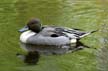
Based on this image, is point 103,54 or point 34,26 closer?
point 103,54

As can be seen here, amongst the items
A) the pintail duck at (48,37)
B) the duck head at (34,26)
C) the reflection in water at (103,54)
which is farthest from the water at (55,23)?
the duck head at (34,26)

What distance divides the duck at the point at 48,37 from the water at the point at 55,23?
0.73 ft

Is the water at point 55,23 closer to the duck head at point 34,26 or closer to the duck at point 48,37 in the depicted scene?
the duck at point 48,37

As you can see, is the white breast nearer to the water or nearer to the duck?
the duck

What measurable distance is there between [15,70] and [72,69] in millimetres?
1128

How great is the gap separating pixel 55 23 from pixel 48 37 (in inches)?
73.6

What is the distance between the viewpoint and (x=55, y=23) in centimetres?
1332

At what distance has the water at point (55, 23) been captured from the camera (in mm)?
9703

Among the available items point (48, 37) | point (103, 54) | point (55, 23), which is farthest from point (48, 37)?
point (55, 23)

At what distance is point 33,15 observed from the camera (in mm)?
14617

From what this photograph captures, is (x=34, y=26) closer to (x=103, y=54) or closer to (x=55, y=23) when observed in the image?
(x=55, y=23)

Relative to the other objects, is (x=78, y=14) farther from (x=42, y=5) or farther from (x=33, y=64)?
(x=33, y=64)

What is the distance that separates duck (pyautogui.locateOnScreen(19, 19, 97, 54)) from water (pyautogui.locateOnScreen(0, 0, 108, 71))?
223 millimetres

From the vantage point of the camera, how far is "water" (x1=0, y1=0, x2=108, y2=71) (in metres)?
9.70
